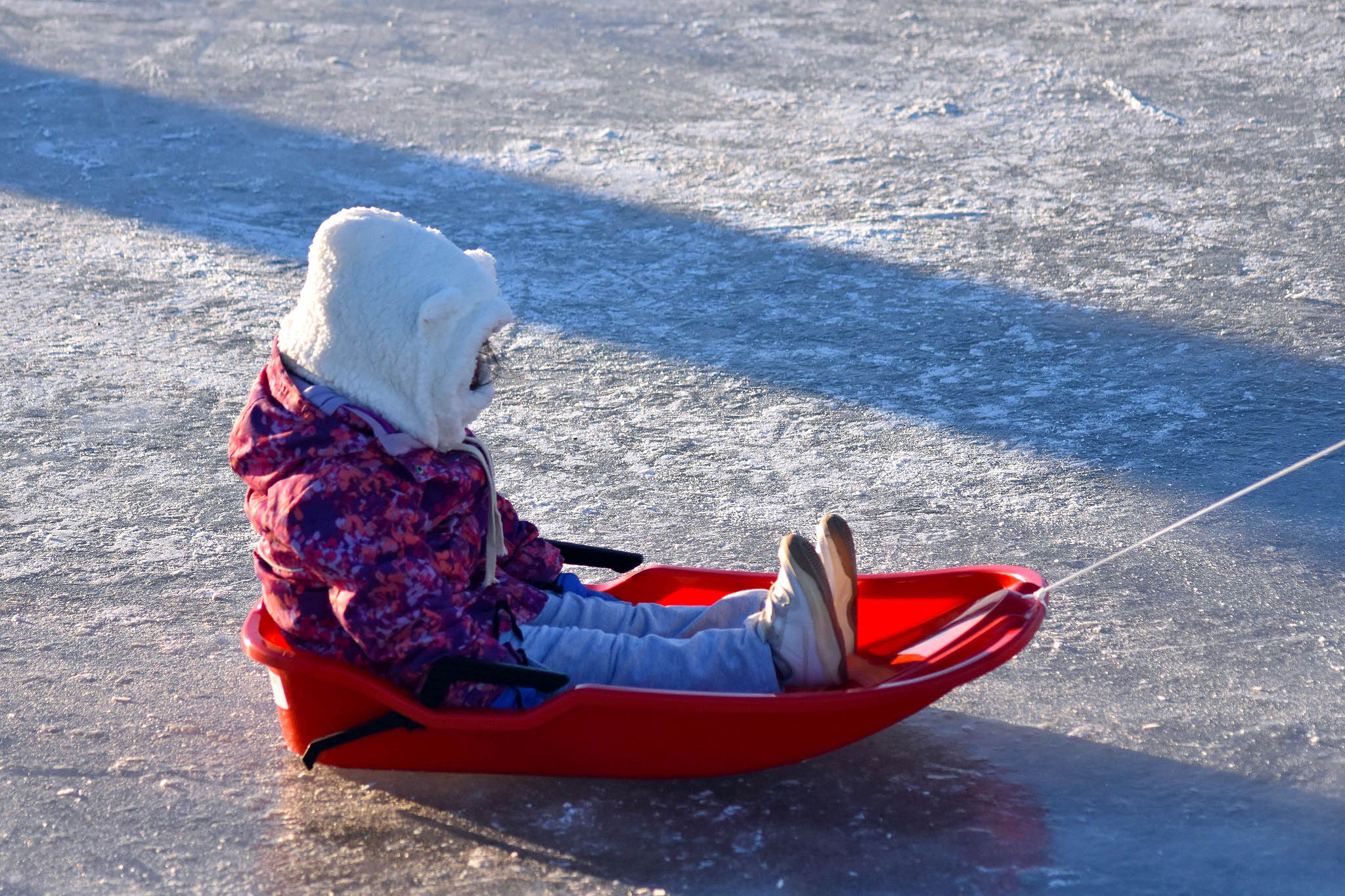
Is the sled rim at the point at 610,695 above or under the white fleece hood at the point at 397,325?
under

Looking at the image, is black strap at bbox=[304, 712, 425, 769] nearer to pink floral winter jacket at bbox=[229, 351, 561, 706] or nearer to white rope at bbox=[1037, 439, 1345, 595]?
pink floral winter jacket at bbox=[229, 351, 561, 706]

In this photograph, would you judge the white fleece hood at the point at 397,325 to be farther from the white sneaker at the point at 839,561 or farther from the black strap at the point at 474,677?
the white sneaker at the point at 839,561

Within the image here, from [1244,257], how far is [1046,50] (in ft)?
7.80

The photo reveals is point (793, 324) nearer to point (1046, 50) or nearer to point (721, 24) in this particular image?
point (1046, 50)

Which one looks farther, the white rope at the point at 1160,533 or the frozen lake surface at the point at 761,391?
the white rope at the point at 1160,533

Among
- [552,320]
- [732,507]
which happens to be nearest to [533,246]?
[552,320]

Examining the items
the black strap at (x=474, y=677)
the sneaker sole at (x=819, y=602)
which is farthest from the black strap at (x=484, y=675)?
the sneaker sole at (x=819, y=602)

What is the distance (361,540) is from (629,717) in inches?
15.1

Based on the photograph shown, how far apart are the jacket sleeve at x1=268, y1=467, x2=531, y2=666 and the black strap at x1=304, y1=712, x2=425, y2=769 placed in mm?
68

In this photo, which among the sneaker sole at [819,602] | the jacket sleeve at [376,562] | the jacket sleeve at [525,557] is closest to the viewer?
the jacket sleeve at [376,562]

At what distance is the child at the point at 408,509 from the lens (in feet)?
5.32

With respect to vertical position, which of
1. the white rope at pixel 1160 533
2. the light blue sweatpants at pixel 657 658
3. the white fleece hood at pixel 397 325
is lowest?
the light blue sweatpants at pixel 657 658

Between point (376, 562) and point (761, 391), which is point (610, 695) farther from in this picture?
point (761, 391)

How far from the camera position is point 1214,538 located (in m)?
2.35
